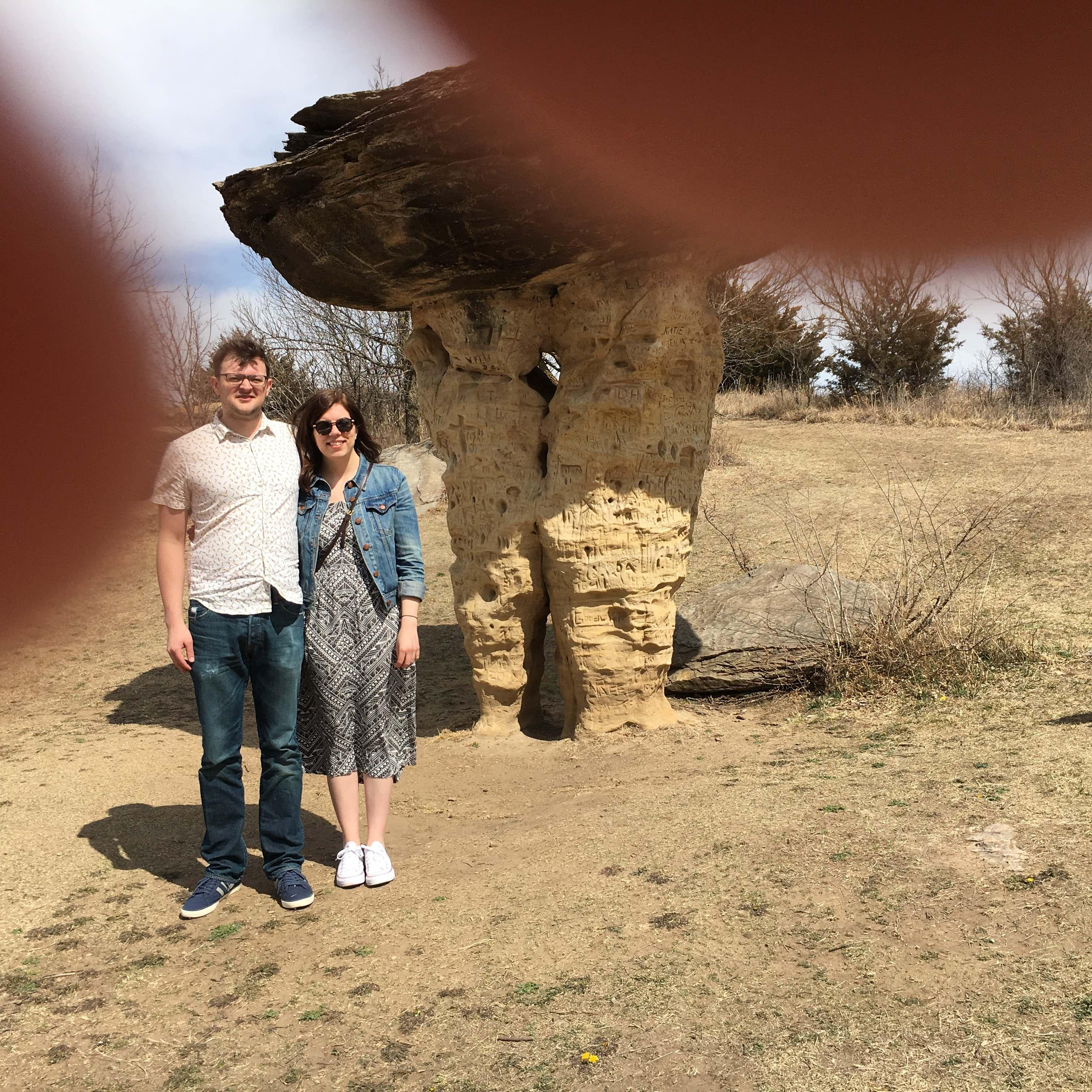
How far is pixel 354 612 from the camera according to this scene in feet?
12.2

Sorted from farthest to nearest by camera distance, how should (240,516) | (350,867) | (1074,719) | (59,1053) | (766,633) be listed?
(766,633)
(1074,719)
(350,867)
(240,516)
(59,1053)

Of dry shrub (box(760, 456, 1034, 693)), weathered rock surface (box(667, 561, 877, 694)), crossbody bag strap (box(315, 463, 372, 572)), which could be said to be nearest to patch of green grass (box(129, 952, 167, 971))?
crossbody bag strap (box(315, 463, 372, 572))

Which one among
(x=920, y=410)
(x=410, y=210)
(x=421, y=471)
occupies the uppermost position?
(x=410, y=210)

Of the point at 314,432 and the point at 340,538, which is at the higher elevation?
the point at 314,432

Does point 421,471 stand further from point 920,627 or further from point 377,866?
point 377,866

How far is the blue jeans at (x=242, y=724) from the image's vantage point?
3.36m

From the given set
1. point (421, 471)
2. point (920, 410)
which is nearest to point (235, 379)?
point (421, 471)

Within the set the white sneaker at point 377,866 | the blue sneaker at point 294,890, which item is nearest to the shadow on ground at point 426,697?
the white sneaker at point 377,866

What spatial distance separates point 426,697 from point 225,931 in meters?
3.89

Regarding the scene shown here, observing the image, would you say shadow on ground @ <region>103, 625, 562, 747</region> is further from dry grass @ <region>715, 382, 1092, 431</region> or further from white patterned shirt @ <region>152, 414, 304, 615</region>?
dry grass @ <region>715, 382, 1092, 431</region>

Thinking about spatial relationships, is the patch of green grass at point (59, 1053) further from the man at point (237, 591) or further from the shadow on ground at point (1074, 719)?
the shadow on ground at point (1074, 719)

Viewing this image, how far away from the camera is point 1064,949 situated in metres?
2.90

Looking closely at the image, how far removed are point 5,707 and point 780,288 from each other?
7730mm

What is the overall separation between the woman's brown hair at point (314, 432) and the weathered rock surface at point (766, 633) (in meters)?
3.49
